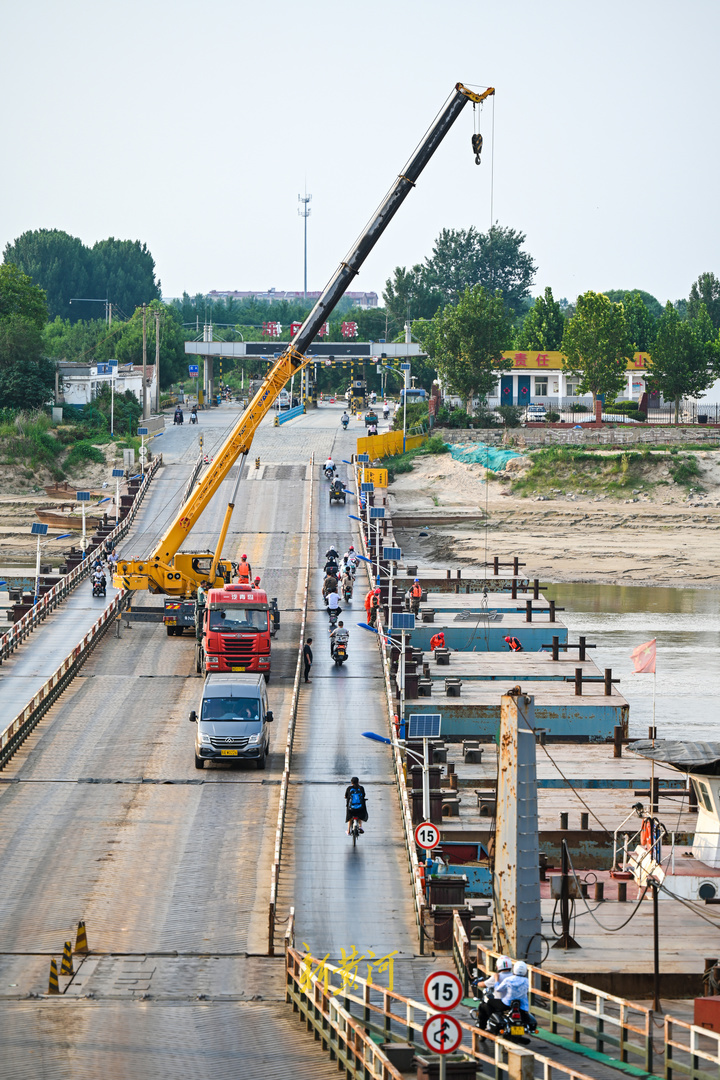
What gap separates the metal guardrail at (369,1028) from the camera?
16547mm

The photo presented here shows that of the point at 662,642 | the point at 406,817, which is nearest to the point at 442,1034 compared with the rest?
the point at 406,817

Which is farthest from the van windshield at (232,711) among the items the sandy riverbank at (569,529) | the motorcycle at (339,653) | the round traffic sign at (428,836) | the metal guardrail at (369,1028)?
the sandy riverbank at (569,529)

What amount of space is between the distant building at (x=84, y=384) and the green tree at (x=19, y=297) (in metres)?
8.68

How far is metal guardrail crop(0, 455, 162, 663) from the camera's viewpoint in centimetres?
4728

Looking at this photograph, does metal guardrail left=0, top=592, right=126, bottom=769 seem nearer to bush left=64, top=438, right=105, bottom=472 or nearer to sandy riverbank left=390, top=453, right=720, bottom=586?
sandy riverbank left=390, top=453, right=720, bottom=586

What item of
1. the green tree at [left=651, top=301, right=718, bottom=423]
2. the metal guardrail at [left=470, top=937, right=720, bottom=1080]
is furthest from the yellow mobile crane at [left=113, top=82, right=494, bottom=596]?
the green tree at [left=651, top=301, right=718, bottom=423]

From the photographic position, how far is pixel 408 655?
45812 millimetres

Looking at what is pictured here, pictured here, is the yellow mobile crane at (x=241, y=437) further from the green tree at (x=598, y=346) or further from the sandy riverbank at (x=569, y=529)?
the green tree at (x=598, y=346)

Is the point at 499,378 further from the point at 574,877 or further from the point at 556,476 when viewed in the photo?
the point at 574,877

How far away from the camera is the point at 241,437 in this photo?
5134 cm

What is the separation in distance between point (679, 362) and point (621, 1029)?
312 ft

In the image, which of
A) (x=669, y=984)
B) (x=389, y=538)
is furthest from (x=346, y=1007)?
(x=389, y=538)

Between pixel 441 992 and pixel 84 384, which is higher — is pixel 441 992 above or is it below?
below

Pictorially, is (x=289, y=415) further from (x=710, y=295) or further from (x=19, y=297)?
(x=710, y=295)
